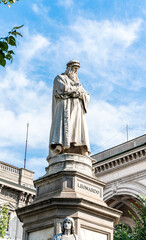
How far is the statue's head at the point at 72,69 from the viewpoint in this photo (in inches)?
482

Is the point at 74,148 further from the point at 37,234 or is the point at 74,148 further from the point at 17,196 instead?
the point at 17,196

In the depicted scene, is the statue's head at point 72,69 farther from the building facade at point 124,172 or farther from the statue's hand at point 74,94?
the building facade at point 124,172

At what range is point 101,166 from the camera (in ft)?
132

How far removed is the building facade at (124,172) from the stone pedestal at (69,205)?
25.5 meters

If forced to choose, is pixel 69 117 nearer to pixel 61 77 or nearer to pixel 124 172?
pixel 61 77

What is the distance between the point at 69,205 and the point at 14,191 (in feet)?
94.6

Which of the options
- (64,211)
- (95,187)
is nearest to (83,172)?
(95,187)

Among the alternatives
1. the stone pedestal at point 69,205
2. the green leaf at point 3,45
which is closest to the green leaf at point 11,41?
the green leaf at point 3,45

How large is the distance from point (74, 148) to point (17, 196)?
27.6m

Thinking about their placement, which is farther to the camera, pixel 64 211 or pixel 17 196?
pixel 17 196

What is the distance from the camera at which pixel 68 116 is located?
1138cm

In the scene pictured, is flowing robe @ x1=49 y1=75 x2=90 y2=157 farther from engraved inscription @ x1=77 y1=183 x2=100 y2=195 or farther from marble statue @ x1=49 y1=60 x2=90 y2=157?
engraved inscription @ x1=77 y1=183 x2=100 y2=195

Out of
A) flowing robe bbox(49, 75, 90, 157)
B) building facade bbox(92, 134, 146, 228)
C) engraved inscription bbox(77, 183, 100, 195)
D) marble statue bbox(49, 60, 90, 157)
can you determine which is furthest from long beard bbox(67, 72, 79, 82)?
building facade bbox(92, 134, 146, 228)

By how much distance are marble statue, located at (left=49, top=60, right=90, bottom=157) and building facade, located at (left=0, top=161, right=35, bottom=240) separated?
25.6 m
